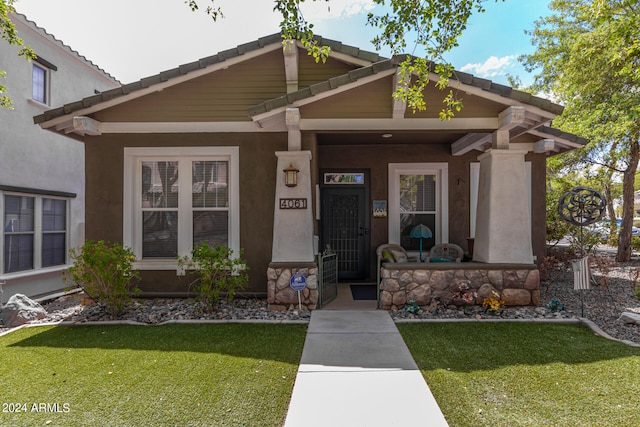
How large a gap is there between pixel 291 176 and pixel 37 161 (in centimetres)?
679

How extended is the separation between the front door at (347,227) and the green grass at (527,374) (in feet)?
11.6

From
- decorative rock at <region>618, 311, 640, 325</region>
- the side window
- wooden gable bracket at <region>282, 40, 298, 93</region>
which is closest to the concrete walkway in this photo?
decorative rock at <region>618, 311, 640, 325</region>

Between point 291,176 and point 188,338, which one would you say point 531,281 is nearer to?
point 291,176

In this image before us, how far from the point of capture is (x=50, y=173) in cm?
889

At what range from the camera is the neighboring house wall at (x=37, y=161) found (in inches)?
305

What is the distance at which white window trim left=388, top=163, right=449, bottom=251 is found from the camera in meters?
8.24

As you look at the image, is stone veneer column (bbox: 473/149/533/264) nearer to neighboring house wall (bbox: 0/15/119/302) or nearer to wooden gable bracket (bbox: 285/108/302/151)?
wooden gable bracket (bbox: 285/108/302/151)

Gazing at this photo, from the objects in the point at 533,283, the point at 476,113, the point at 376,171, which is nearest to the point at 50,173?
the point at 376,171

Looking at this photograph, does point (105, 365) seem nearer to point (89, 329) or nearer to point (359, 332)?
point (89, 329)

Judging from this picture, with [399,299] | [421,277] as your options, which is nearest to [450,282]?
[421,277]

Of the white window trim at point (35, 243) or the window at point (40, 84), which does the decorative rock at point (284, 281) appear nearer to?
the white window trim at point (35, 243)

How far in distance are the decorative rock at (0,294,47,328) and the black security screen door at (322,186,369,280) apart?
A: 18.3 feet

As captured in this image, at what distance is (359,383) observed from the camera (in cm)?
345

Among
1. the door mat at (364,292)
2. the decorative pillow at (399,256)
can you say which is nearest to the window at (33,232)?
the door mat at (364,292)
